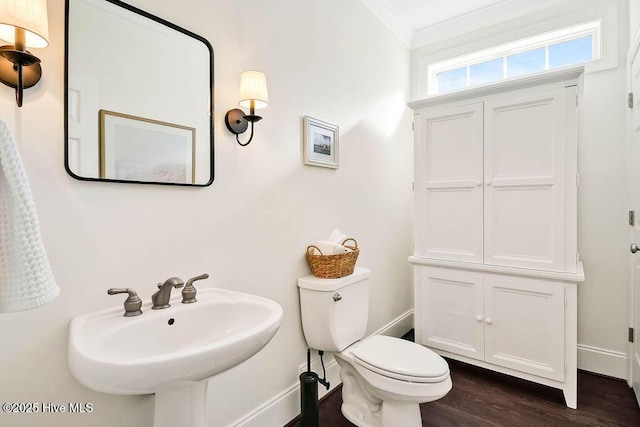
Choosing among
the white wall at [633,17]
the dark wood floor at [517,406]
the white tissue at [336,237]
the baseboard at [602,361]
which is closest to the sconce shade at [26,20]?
→ the white tissue at [336,237]

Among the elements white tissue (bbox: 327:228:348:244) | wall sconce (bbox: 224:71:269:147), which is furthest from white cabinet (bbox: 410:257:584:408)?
wall sconce (bbox: 224:71:269:147)

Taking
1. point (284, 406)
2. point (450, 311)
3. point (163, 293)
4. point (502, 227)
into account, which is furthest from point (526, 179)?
point (163, 293)

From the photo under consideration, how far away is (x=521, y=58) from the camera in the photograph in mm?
2686

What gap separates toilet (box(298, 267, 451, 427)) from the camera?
154 cm

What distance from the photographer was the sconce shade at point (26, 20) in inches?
32.0

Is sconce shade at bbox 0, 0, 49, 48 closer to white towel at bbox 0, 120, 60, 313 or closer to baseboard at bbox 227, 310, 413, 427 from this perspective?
white towel at bbox 0, 120, 60, 313

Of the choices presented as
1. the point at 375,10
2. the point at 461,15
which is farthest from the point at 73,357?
the point at 461,15

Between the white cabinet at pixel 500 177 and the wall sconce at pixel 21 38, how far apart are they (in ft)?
6.97

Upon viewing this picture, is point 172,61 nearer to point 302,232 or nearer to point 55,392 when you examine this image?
point 302,232

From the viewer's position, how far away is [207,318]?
125cm

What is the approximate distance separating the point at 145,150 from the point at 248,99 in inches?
18.1

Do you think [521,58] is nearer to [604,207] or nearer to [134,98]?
[604,207]

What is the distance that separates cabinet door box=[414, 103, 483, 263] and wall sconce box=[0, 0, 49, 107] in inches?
84.1

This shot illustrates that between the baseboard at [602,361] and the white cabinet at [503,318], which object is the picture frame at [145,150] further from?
the baseboard at [602,361]
